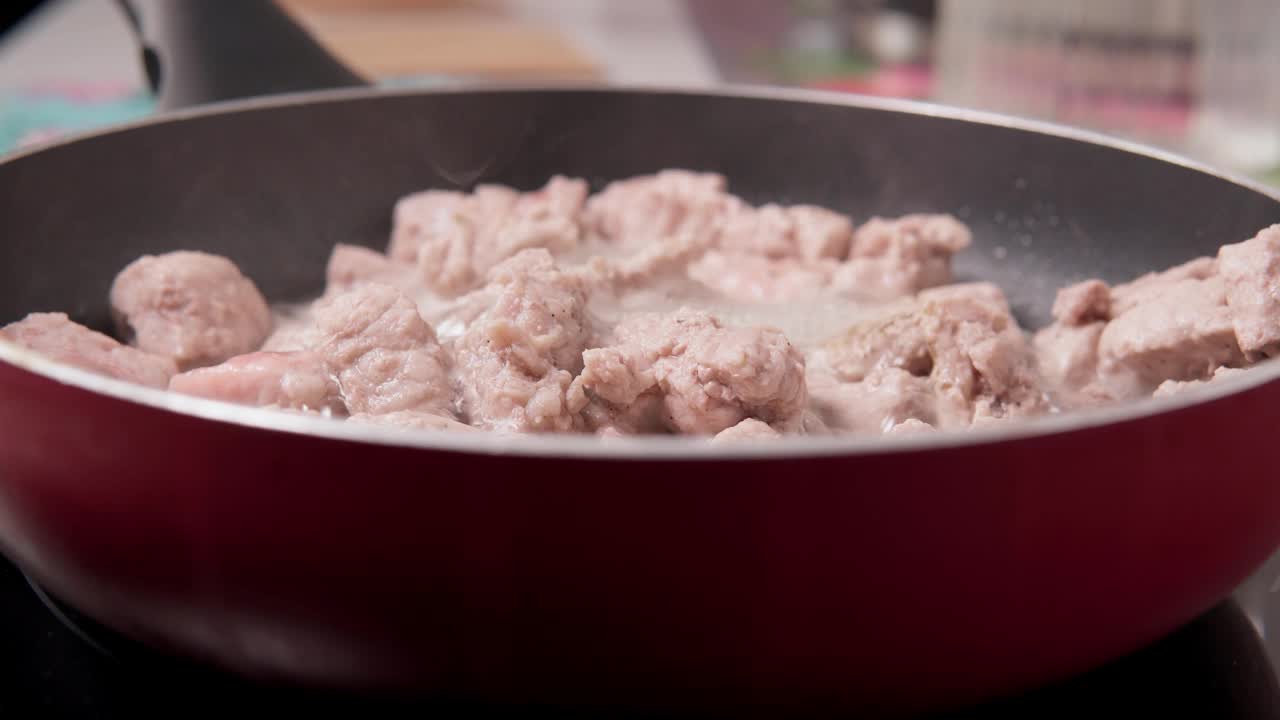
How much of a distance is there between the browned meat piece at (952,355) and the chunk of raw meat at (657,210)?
0.43 meters

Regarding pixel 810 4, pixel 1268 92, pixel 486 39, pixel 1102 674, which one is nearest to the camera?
pixel 1102 674

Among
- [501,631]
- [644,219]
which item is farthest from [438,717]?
[644,219]

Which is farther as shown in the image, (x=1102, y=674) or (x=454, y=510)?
(x=1102, y=674)

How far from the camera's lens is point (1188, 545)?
0.86 meters

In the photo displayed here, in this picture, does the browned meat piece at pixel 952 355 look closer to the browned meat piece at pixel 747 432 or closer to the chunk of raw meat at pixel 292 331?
the browned meat piece at pixel 747 432

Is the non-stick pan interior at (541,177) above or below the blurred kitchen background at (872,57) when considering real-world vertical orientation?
below

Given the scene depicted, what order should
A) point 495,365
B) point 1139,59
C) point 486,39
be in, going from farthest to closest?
1. point 486,39
2. point 1139,59
3. point 495,365

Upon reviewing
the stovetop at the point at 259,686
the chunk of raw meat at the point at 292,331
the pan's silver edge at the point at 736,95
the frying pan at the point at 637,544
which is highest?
the pan's silver edge at the point at 736,95

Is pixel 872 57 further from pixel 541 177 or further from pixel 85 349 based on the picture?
pixel 85 349

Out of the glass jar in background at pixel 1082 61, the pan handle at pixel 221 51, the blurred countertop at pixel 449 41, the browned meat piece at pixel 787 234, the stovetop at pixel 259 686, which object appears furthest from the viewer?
the glass jar in background at pixel 1082 61

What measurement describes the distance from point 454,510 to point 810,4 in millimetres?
6149

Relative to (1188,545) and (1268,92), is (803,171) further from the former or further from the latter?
(1268,92)

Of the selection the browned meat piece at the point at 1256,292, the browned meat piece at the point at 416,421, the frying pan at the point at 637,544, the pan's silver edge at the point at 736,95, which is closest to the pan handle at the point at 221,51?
the pan's silver edge at the point at 736,95

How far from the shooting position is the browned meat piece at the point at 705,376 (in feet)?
3.59
